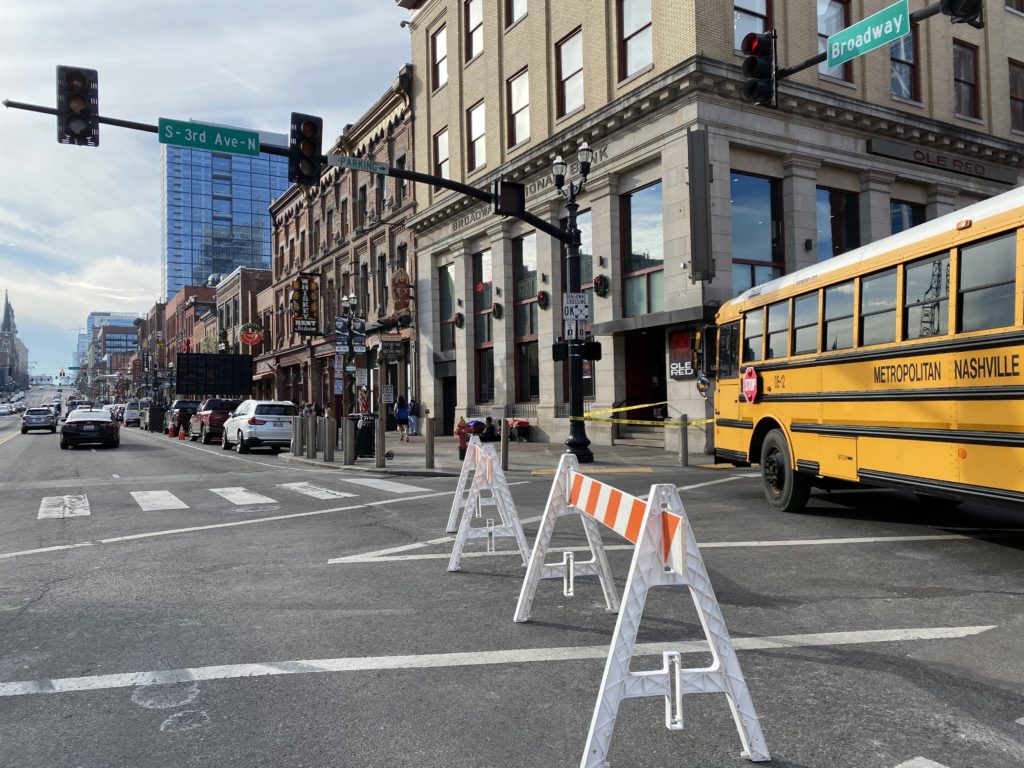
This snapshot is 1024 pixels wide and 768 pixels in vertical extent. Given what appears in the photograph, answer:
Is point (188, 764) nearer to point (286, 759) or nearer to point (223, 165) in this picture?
point (286, 759)

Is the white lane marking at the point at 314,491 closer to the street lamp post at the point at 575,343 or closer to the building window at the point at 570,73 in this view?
the street lamp post at the point at 575,343

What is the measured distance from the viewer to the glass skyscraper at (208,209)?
145 metres

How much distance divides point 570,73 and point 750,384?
54.0ft

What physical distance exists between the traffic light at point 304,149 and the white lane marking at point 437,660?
10652 mm

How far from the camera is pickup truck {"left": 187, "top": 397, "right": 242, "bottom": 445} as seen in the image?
30.2 metres

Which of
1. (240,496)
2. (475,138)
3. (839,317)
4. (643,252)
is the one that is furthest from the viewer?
(475,138)

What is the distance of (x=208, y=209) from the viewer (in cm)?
14762

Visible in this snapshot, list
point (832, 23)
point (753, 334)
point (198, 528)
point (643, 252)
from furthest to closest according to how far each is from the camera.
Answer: point (832, 23)
point (643, 252)
point (753, 334)
point (198, 528)

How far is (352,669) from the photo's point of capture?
4.34 m

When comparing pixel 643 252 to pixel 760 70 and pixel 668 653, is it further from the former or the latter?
pixel 668 653

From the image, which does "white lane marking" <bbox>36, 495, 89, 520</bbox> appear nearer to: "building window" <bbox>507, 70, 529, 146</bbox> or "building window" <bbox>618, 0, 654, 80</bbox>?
"building window" <bbox>618, 0, 654, 80</bbox>

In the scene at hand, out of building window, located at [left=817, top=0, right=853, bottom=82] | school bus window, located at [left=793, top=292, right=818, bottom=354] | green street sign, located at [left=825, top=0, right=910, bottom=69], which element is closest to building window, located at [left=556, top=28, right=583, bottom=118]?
building window, located at [left=817, top=0, right=853, bottom=82]

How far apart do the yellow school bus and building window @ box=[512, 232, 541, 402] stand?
593 inches

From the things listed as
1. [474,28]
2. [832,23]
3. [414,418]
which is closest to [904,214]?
[832,23]
